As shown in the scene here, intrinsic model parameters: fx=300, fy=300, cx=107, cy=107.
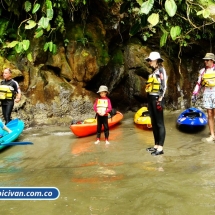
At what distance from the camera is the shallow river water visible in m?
3.15

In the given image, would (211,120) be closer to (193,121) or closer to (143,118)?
(193,121)

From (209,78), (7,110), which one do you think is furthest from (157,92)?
(7,110)

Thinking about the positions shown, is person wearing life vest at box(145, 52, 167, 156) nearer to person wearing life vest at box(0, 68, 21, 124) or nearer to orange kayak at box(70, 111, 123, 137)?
orange kayak at box(70, 111, 123, 137)

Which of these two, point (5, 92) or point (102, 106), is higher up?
point (5, 92)

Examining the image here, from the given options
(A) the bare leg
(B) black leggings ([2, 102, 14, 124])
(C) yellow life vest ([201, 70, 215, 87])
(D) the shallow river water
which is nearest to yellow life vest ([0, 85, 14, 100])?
Result: (B) black leggings ([2, 102, 14, 124])

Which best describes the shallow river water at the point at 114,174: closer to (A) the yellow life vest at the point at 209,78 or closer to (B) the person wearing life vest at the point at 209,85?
(B) the person wearing life vest at the point at 209,85

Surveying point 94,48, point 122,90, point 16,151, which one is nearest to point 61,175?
point 16,151

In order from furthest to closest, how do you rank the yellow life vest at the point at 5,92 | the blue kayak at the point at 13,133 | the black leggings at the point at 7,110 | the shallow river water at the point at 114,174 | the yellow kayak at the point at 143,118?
the yellow kayak at the point at 143,118 < the black leggings at the point at 7,110 < the yellow life vest at the point at 5,92 < the blue kayak at the point at 13,133 < the shallow river water at the point at 114,174

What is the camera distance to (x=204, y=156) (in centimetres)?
Answer: 497

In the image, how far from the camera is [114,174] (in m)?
4.20

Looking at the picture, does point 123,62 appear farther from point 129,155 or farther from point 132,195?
point 132,195

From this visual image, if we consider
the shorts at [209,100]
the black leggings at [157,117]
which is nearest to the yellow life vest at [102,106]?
the black leggings at [157,117]

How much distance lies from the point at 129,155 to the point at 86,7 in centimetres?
510

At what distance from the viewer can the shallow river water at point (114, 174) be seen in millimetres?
3146
